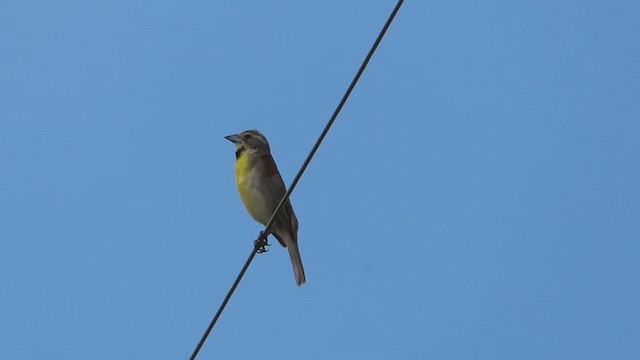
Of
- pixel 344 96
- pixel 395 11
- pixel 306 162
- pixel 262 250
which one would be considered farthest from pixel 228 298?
pixel 262 250

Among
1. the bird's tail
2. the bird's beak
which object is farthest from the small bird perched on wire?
the bird's beak

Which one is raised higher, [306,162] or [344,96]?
[344,96]

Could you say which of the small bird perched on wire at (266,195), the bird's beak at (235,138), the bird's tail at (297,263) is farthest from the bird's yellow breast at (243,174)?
the bird's tail at (297,263)

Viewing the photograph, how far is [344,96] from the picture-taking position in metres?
5.67

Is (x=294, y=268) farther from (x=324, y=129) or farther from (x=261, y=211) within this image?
(x=324, y=129)

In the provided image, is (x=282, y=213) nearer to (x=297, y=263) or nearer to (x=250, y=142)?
(x=297, y=263)

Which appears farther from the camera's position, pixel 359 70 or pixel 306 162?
pixel 306 162

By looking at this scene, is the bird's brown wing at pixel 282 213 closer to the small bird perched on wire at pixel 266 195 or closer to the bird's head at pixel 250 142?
the small bird perched on wire at pixel 266 195

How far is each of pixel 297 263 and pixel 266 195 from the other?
760 millimetres

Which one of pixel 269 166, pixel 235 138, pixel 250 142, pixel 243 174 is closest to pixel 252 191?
pixel 243 174

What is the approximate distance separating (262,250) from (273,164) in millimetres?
1147

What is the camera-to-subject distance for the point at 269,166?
10.5 meters

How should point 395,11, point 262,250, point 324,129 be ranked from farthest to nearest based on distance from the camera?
point 262,250 < point 324,129 < point 395,11

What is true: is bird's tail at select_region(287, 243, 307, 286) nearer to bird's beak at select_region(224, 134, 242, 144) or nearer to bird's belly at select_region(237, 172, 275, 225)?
bird's belly at select_region(237, 172, 275, 225)
